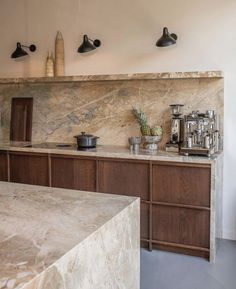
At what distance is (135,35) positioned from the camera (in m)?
3.80

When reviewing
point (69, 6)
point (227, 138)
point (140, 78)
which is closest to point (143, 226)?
point (227, 138)

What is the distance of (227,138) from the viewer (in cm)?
351

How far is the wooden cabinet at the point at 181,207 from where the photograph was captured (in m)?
3.07

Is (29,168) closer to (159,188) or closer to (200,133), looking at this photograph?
(159,188)

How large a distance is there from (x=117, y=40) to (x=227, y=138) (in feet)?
5.28

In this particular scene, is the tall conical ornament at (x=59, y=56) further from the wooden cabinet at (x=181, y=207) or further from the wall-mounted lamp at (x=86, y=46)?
the wooden cabinet at (x=181, y=207)

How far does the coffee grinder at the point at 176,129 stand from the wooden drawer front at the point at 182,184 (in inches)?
15.6

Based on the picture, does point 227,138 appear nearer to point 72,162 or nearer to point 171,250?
point 171,250

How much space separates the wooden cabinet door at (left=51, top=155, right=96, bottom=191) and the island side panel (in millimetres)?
1702

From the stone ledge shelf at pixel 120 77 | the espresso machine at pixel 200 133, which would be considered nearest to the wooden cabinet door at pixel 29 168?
the stone ledge shelf at pixel 120 77

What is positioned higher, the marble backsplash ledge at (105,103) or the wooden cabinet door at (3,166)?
the marble backsplash ledge at (105,103)

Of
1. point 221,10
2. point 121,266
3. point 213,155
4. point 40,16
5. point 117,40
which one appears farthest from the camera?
point 40,16

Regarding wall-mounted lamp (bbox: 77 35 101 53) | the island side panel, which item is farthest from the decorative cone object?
the island side panel

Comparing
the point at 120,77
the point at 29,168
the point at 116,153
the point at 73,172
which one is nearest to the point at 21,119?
the point at 29,168
